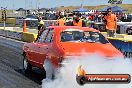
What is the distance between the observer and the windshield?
10.2m

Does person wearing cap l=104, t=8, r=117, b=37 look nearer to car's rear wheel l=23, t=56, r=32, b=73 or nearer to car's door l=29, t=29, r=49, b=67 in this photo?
car's rear wheel l=23, t=56, r=32, b=73

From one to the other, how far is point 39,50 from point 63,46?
5.25 feet

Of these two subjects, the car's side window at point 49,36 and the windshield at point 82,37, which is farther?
the car's side window at point 49,36

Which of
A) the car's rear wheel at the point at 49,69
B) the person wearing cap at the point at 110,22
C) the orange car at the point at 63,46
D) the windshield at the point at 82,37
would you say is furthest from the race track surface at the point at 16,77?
the person wearing cap at the point at 110,22

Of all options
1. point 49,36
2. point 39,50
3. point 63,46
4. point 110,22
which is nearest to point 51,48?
point 63,46

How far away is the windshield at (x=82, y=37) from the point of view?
1023 centimetres

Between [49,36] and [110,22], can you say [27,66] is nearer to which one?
[49,36]

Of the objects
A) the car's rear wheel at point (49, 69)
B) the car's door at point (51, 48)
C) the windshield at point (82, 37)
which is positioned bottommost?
the car's rear wheel at point (49, 69)

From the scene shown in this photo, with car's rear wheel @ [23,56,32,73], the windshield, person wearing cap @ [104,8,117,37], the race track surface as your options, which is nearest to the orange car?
the windshield

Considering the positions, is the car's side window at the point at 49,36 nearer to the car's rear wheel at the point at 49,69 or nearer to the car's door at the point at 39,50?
the car's door at the point at 39,50

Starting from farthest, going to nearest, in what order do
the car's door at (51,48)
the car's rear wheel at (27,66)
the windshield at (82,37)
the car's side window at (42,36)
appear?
the car's rear wheel at (27,66), the car's side window at (42,36), the windshield at (82,37), the car's door at (51,48)

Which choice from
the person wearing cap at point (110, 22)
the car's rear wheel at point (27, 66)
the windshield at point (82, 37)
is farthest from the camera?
the person wearing cap at point (110, 22)

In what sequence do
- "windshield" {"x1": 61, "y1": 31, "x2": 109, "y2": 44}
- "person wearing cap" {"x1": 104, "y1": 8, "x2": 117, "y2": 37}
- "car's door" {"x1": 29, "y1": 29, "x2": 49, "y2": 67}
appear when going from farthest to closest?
"person wearing cap" {"x1": 104, "y1": 8, "x2": 117, "y2": 37} → "car's door" {"x1": 29, "y1": 29, "x2": 49, "y2": 67} → "windshield" {"x1": 61, "y1": 31, "x2": 109, "y2": 44}

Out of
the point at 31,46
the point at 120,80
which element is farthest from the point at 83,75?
the point at 31,46
